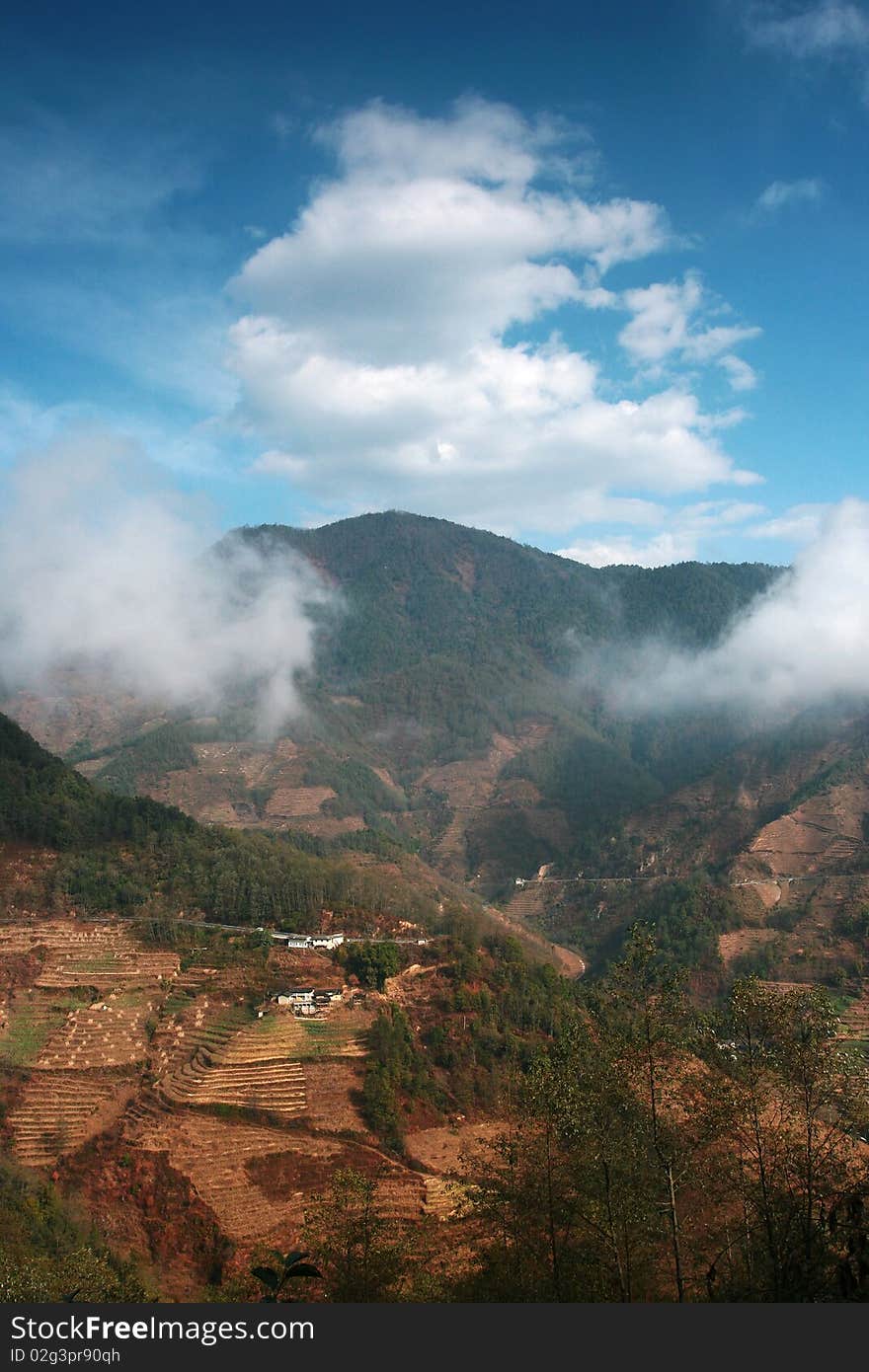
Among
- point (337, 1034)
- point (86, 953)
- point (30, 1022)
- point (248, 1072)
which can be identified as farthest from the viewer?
point (86, 953)

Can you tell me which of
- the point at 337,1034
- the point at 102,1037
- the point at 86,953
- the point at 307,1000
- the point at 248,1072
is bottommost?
the point at 248,1072

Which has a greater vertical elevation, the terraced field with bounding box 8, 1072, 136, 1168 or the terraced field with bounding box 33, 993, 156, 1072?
the terraced field with bounding box 33, 993, 156, 1072

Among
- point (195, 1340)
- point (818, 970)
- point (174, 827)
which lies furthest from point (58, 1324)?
point (818, 970)

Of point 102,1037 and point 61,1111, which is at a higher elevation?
point 102,1037

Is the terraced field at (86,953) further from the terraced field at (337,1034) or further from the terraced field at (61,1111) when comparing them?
the terraced field at (337,1034)

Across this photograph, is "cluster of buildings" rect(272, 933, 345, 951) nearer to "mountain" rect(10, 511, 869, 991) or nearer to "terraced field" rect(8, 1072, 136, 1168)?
"mountain" rect(10, 511, 869, 991)

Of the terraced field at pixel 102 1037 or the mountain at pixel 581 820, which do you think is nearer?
the terraced field at pixel 102 1037

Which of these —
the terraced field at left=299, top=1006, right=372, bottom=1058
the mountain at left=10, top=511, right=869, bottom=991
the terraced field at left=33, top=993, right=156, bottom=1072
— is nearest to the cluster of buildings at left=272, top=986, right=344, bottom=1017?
the terraced field at left=299, top=1006, right=372, bottom=1058

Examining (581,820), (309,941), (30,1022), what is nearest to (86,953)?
(30,1022)

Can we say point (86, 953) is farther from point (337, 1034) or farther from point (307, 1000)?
point (337, 1034)

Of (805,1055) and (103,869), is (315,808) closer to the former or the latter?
(103,869)

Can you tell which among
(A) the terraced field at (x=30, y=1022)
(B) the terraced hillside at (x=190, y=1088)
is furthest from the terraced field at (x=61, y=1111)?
(A) the terraced field at (x=30, y=1022)
